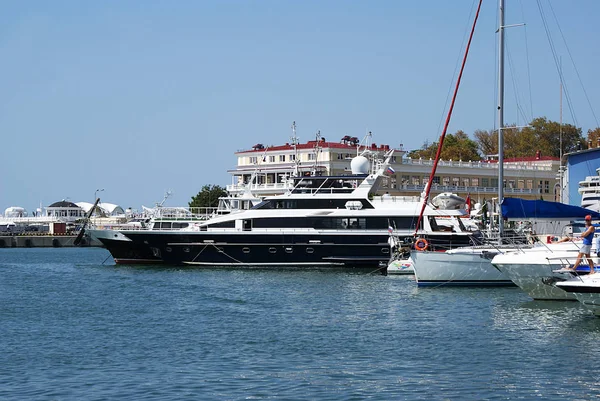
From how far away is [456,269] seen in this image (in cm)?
3522

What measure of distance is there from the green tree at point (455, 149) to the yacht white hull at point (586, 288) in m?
81.9

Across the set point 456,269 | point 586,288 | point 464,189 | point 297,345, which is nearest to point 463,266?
point 456,269

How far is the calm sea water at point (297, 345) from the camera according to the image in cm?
1802

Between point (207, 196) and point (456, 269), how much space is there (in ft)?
235

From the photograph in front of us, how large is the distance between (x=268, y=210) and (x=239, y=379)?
99.0 feet

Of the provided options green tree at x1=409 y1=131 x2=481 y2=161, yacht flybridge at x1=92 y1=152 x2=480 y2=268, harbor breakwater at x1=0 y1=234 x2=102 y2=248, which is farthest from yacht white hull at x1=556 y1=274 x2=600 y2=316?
harbor breakwater at x1=0 y1=234 x2=102 y2=248

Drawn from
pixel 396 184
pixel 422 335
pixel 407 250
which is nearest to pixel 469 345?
pixel 422 335

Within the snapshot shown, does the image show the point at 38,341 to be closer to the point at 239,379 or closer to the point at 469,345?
the point at 239,379

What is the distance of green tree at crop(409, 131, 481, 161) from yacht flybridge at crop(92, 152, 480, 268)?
58.1 meters

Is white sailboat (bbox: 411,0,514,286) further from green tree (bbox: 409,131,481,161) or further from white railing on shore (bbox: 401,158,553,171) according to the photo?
green tree (bbox: 409,131,481,161)

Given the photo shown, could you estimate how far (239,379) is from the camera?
62.0 feet

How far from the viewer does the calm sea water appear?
59.1 feet

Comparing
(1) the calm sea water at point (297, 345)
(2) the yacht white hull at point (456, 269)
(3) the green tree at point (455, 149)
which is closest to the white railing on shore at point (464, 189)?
(3) the green tree at point (455, 149)

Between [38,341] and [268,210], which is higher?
[268,210]
